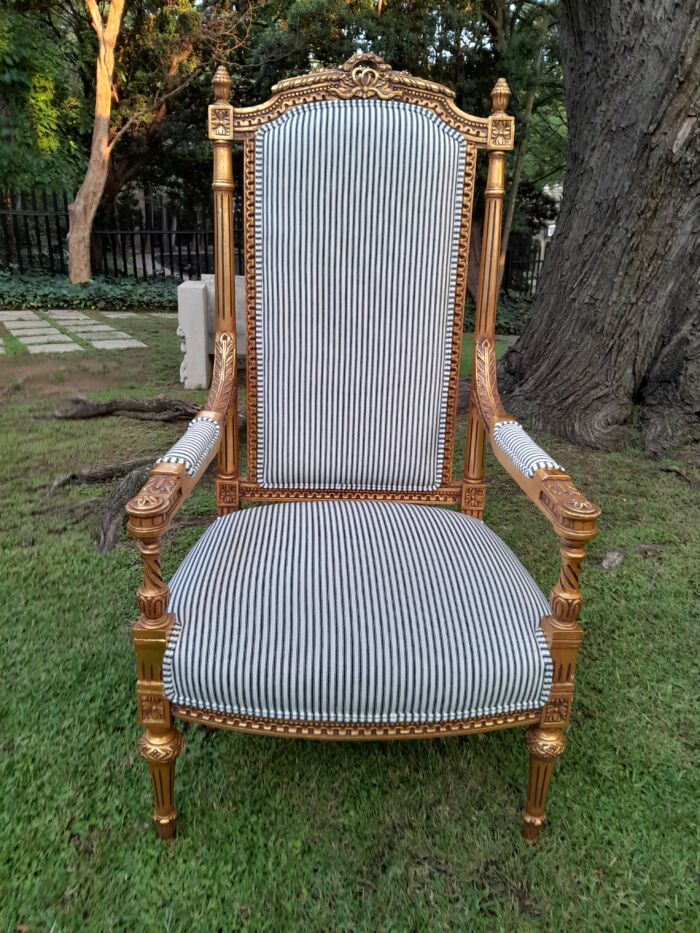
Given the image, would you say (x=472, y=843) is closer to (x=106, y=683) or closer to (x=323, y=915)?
(x=323, y=915)

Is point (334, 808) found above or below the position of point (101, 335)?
below

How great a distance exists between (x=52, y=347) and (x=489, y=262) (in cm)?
506

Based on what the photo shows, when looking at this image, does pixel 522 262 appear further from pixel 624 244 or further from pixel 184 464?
pixel 184 464

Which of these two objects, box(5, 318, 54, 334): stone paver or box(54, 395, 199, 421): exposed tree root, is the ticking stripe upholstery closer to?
box(54, 395, 199, 421): exposed tree root

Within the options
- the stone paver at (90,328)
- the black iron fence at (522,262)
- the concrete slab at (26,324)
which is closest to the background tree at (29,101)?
the concrete slab at (26,324)

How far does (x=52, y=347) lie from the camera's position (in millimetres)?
5871

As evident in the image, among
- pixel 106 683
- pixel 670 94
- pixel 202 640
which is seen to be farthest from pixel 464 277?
pixel 670 94

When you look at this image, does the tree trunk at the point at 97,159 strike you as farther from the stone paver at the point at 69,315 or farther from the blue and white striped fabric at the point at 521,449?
the blue and white striped fabric at the point at 521,449

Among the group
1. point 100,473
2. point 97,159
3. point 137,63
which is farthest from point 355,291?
point 137,63

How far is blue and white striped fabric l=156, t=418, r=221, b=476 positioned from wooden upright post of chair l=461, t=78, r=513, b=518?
2.21ft

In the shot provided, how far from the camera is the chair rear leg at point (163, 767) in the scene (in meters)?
1.27

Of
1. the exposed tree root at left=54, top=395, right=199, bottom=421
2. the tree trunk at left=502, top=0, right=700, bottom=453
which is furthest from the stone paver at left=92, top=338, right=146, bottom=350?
the tree trunk at left=502, top=0, right=700, bottom=453

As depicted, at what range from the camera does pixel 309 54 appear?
8.49 m

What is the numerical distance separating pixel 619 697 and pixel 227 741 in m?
1.04
